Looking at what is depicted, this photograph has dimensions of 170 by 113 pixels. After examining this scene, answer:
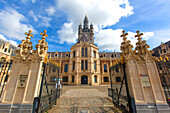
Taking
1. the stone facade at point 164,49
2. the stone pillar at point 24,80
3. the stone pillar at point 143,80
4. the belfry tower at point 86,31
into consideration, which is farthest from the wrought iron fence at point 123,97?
the belfry tower at point 86,31

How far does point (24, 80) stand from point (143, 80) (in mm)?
6273

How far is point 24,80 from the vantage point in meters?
3.90

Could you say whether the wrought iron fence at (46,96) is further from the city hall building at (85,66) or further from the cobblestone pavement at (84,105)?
the city hall building at (85,66)

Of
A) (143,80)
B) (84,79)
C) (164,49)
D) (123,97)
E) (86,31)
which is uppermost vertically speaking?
(86,31)

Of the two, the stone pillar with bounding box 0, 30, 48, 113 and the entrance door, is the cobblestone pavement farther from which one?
the entrance door

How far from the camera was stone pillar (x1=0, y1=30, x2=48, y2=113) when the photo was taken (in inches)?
141

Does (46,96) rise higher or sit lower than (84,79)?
lower

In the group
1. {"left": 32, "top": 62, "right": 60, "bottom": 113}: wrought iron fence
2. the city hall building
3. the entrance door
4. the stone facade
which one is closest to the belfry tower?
the city hall building

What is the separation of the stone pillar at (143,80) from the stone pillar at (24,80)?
16.0 ft

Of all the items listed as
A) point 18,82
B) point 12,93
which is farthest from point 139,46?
point 12,93

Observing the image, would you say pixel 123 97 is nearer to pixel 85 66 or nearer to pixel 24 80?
pixel 24 80

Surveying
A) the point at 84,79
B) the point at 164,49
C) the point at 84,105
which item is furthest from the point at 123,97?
the point at 164,49

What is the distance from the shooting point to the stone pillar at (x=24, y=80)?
359cm

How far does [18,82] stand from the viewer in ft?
12.7
